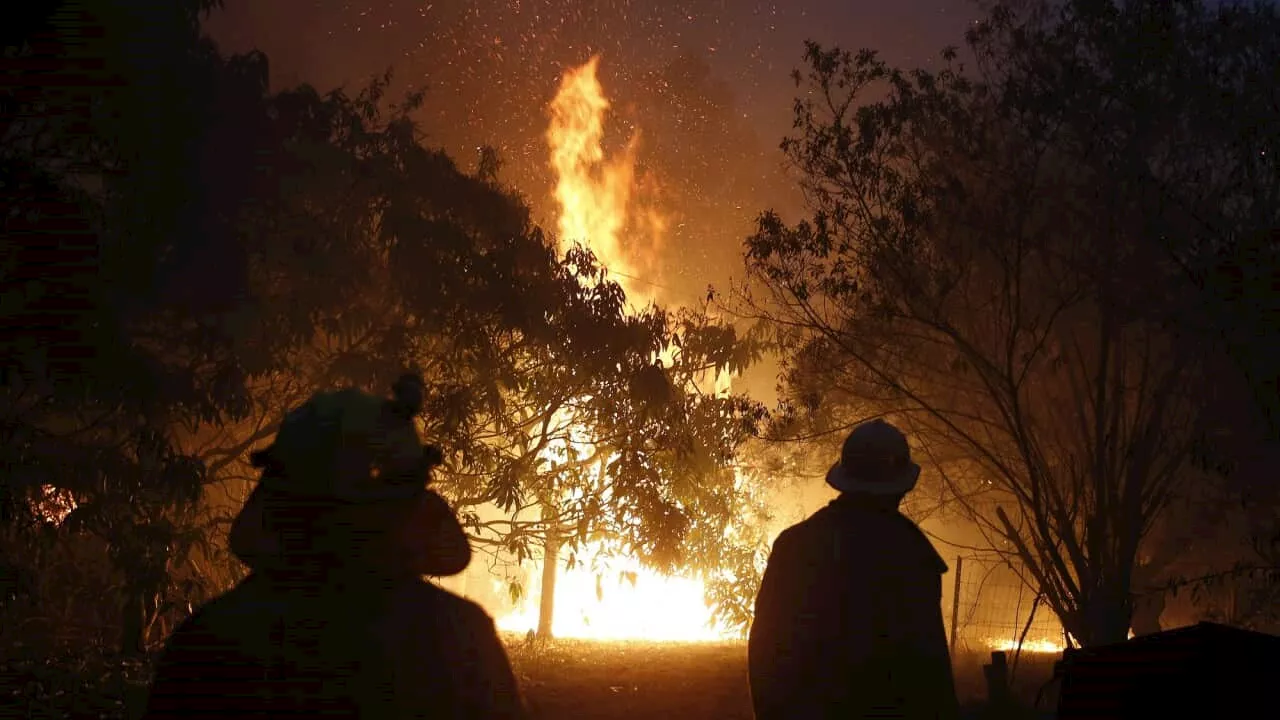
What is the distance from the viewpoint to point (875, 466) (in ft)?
11.9

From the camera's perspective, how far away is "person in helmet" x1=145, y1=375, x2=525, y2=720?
63.8 inches

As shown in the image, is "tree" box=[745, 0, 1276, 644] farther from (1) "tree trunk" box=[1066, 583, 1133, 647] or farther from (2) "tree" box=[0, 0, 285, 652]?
(2) "tree" box=[0, 0, 285, 652]

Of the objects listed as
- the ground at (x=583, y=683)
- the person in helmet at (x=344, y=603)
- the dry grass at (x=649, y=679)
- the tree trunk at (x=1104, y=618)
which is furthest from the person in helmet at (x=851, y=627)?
the tree trunk at (x=1104, y=618)

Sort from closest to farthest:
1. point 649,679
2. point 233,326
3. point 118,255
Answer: point 118,255 < point 233,326 < point 649,679

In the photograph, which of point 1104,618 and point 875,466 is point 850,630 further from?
point 1104,618

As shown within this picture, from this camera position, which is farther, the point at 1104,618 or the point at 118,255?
the point at 1104,618

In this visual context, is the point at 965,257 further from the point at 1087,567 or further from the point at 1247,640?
the point at 1247,640

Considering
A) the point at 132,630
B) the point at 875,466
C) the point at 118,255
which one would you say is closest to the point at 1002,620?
the point at 132,630

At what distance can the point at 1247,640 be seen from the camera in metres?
3.15

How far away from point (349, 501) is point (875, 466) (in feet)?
7.66

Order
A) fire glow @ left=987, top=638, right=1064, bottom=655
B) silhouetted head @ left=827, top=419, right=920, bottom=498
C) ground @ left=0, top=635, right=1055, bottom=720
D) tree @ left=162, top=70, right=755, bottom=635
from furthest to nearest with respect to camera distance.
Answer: fire glow @ left=987, top=638, right=1064, bottom=655, tree @ left=162, top=70, right=755, bottom=635, ground @ left=0, top=635, right=1055, bottom=720, silhouetted head @ left=827, top=419, right=920, bottom=498

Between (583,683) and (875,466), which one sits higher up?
(875,466)

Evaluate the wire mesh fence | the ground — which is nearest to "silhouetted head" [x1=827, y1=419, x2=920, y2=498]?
the ground

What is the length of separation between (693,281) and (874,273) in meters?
15.6
